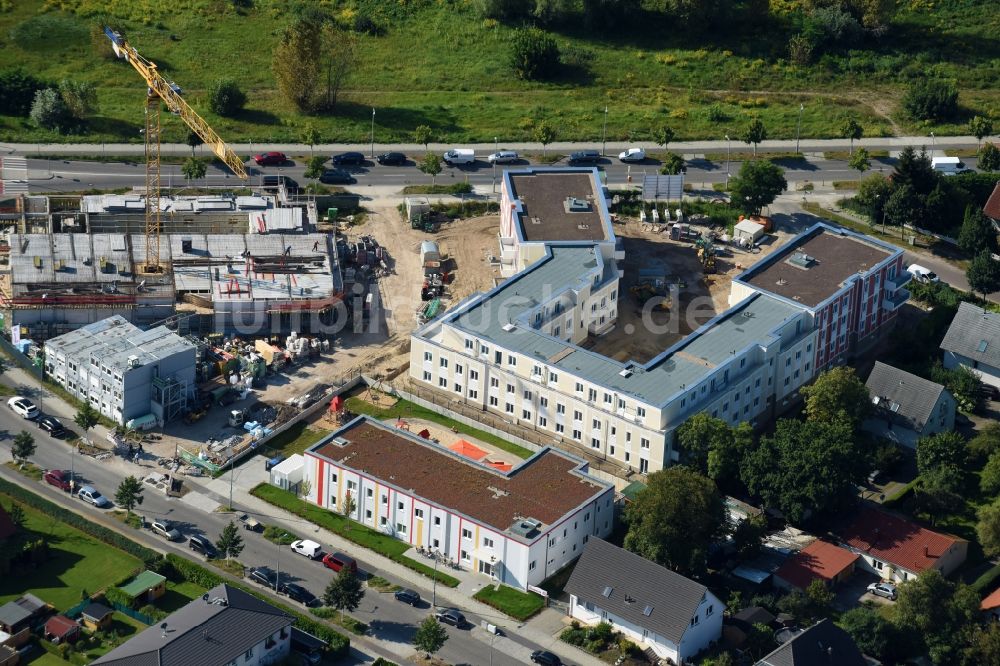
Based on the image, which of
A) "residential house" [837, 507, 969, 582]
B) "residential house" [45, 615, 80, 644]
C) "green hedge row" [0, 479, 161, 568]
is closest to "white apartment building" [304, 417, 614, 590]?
"green hedge row" [0, 479, 161, 568]

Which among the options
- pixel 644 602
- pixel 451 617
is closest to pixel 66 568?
pixel 451 617

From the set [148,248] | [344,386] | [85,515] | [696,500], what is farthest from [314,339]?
[696,500]

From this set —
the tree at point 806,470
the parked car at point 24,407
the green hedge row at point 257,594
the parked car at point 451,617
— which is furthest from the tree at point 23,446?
the tree at point 806,470

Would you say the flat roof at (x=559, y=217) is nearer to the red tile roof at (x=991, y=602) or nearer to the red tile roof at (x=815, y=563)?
the red tile roof at (x=815, y=563)

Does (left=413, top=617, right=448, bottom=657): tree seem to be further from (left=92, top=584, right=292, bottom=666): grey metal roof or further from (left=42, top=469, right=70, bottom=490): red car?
(left=42, top=469, right=70, bottom=490): red car

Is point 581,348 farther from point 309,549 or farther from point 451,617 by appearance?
point 451,617
